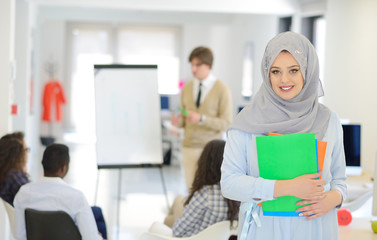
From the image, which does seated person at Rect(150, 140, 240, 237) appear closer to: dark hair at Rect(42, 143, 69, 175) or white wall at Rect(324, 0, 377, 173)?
dark hair at Rect(42, 143, 69, 175)

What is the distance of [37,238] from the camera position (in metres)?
2.85

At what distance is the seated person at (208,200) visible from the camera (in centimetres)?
295

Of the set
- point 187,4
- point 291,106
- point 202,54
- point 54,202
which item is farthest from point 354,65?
point 291,106

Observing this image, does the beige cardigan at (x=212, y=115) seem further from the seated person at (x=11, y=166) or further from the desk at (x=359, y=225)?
the seated person at (x=11, y=166)

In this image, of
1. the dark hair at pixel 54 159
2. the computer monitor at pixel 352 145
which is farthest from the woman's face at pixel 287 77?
the computer monitor at pixel 352 145

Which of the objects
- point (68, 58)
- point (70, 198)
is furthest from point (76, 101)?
point (70, 198)

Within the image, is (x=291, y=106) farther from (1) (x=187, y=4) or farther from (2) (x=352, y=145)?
(1) (x=187, y=4)

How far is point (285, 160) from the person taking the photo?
1.80 metres

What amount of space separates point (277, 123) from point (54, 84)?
10907mm

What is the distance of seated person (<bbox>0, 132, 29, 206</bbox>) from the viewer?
3476 millimetres

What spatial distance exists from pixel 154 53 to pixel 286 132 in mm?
12710

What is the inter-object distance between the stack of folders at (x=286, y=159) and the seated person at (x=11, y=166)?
216 centimetres

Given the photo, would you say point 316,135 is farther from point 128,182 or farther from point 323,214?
point 128,182

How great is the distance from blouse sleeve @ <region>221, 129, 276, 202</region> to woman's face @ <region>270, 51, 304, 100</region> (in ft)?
0.61
